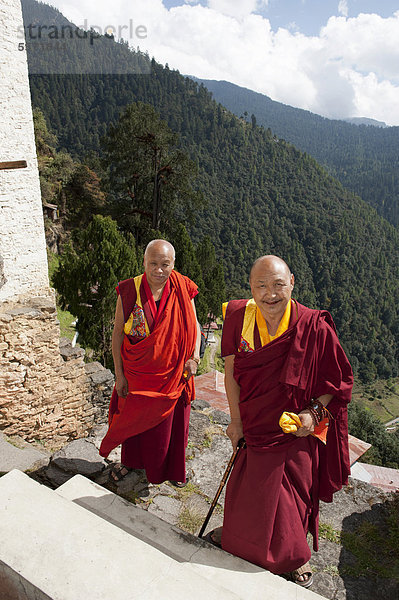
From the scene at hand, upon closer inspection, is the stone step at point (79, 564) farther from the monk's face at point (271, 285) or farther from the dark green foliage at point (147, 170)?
the dark green foliage at point (147, 170)

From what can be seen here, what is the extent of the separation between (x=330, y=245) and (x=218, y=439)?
224 feet

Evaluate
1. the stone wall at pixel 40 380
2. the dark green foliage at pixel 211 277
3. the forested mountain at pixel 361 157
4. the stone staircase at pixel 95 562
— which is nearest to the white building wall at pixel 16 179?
the stone wall at pixel 40 380

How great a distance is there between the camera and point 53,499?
185 centimetres

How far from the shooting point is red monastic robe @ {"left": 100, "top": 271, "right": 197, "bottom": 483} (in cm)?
268

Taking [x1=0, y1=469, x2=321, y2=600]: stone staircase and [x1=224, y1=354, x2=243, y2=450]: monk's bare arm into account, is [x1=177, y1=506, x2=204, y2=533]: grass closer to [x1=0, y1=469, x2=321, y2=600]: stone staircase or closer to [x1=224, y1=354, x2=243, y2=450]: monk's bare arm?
[x1=0, y1=469, x2=321, y2=600]: stone staircase

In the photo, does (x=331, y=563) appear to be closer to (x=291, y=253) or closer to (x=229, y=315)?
(x=229, y=315)

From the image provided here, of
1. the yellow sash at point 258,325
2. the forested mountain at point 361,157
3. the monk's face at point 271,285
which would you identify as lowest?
the yellow sash at point 258,325

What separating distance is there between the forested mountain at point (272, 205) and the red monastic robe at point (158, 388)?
49.5m

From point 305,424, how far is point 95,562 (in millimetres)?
1161

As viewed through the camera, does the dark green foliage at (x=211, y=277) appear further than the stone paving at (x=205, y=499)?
Yes

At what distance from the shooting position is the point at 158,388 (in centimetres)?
268

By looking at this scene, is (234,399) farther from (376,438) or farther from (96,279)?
(376,438)

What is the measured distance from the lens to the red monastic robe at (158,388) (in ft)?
8.79

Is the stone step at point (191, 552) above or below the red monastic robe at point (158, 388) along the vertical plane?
below
